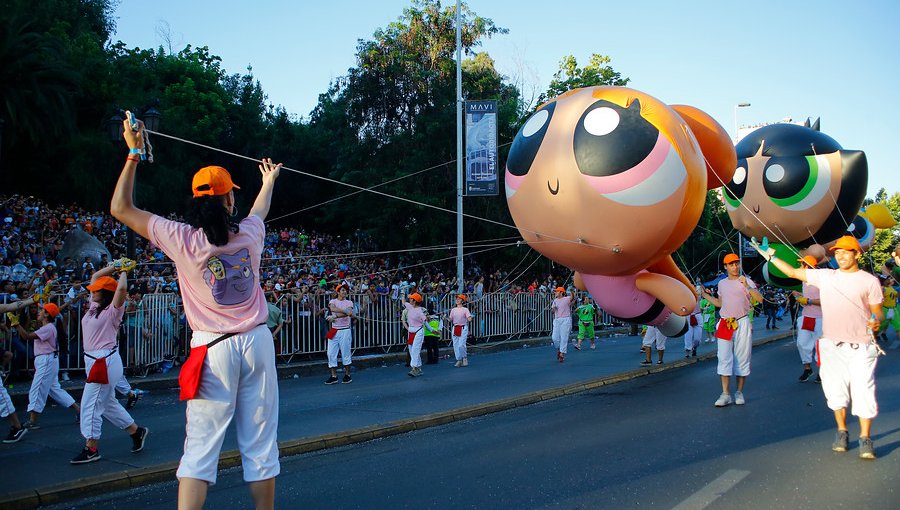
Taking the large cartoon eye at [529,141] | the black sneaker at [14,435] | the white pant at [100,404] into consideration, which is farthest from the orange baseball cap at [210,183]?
the black sneaker at [14,435]

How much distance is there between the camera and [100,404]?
710 centimetres

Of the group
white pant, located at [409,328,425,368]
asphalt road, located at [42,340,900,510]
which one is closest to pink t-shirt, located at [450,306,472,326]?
white pant, located at [409,328,425,368]

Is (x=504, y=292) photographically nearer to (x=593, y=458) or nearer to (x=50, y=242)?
(x=50, y=242)

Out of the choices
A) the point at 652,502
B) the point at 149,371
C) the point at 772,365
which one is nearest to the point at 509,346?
the point at 772,365

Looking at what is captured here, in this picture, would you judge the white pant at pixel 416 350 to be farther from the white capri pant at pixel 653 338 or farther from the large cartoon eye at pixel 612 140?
the large cartoon eye at pixel 612 140

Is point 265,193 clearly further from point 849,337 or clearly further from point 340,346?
point 340,346

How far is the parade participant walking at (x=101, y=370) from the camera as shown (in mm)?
6988

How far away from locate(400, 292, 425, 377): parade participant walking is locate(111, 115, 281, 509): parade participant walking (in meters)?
10.6

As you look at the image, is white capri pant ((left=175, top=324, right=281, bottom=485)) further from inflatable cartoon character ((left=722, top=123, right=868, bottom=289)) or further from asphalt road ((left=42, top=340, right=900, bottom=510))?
inflatable cartoon character ((left=722, top=123, right=868, bottom=289))

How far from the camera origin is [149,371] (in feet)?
43.4

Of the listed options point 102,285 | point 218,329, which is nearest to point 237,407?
point 218,329

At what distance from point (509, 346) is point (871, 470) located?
1495cm

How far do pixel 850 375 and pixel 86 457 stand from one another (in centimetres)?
725

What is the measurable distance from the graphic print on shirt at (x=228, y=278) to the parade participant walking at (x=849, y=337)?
4913mm
